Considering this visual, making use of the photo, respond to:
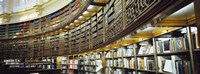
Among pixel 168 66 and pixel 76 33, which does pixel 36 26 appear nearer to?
pixel 76 33

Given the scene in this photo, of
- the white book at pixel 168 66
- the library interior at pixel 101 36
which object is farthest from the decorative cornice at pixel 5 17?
the white book at pixel 168 66

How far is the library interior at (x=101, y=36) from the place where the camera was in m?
2.04

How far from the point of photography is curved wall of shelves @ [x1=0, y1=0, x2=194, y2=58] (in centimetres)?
311

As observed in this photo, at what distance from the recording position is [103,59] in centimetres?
541

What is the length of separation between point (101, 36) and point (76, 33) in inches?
98.0

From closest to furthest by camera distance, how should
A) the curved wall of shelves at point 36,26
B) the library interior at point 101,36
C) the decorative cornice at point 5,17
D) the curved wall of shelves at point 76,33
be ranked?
1. the library interior at point 101,36
2. the curved wall of shelves at point 76,33
3. the curved wall of shelves at point 36,26
4. the decorative cornice at point 5,17

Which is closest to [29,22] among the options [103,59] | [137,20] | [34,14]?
[34,14]

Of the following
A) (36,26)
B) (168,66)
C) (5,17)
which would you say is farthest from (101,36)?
(5,17)

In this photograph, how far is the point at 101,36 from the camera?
4617mm

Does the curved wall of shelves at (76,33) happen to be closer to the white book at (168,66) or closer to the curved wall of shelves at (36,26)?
the curved wall of shelves at (36,26)

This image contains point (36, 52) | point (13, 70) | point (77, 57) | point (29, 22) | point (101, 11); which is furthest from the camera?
point (29, 22)

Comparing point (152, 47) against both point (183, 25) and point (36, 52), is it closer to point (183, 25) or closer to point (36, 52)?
point (183, 25)

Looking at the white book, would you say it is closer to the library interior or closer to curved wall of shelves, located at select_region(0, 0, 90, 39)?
the library interior

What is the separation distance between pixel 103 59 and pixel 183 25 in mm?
3387
